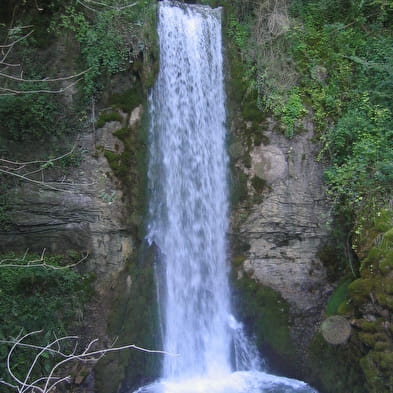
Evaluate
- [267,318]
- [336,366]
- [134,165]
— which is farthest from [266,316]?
[134,165]

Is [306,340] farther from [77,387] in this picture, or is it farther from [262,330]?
[77,387]

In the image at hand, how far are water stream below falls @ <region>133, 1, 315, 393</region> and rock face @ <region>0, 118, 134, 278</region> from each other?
70 cm

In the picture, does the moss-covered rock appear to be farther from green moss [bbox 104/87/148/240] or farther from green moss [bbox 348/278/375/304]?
green moss [bbox 104/87/148/240]

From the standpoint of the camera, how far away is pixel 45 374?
5676mm

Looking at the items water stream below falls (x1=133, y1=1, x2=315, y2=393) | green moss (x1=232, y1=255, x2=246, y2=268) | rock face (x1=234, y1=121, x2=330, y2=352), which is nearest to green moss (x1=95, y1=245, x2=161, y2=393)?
water stream below falls (x1=133, y1=1, x2=315, y2=393)

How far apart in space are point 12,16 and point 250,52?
438cm

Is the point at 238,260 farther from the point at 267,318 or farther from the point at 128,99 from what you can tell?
the point at 128,99

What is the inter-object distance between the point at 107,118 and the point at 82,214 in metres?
1.66

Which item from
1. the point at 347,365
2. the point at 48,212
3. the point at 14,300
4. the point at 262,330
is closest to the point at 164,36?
the point at 48,212

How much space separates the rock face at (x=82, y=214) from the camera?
6.41 meters

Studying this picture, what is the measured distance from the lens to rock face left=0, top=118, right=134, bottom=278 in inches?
252

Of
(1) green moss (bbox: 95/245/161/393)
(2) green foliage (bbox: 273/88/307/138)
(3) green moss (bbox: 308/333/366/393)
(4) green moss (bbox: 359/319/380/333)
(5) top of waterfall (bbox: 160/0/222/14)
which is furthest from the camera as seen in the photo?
(5) top of waterfall (bbox: 160/0/222/14)

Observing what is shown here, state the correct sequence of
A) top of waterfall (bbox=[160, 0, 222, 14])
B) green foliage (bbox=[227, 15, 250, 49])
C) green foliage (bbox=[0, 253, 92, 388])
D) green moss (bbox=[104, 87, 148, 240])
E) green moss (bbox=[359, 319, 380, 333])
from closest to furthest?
1. green foliage (bbox=[0, 253, 92, 388])
2. green moss (bbox=[359, 319, 380, 333])
3. green moss (bbox=[104, 87, 148, 240])
4. top of waterfall (bbox=[160, 0, 222, 14])
5. green foliage (bbox=[227, 15, 250, 49])

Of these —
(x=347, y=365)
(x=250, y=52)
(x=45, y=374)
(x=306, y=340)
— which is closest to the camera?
(x=45, y=374)
